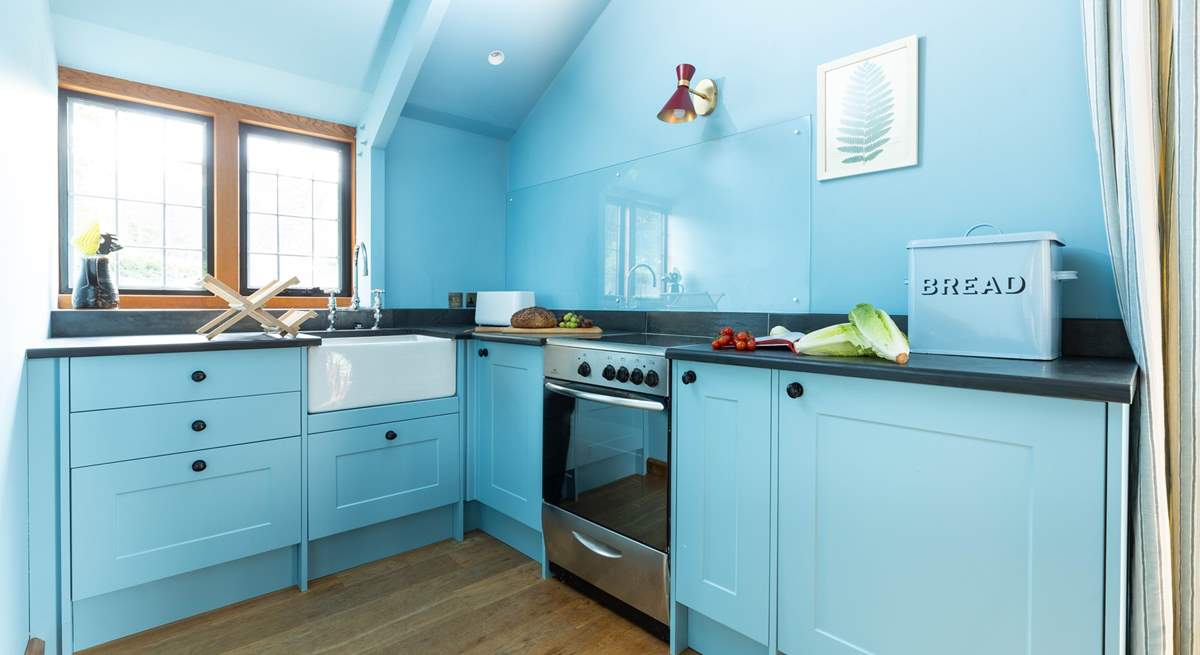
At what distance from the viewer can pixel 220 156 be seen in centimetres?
275

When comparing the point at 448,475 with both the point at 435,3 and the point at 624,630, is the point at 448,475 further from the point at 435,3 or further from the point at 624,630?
the point at 435,3

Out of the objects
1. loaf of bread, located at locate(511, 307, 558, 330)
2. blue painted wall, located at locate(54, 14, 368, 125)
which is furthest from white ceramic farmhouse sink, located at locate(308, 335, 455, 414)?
blue painted wall, located at locate(54, 14, 368, 125)

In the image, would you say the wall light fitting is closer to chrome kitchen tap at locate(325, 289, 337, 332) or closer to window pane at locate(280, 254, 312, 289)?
chrome kitchen tap at locate(325, 289, 337, 332)

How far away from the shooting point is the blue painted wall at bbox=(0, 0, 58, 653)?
141 centimetres

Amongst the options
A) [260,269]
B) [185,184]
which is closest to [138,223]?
[185,184]

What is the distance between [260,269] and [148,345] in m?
1.12

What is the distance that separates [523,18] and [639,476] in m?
2.33

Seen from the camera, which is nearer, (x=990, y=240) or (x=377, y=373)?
(x=990, y=240)

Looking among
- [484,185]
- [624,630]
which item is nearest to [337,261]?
[484,185]

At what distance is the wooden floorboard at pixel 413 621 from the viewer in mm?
1846

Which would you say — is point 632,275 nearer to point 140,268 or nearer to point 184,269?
point 184,269

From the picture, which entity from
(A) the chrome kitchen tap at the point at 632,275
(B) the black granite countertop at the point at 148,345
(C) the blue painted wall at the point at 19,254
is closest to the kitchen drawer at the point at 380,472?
(B) the black granite countertop at the point at 148,345

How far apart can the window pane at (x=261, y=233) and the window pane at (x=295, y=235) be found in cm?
4

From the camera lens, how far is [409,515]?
2.59 metres
